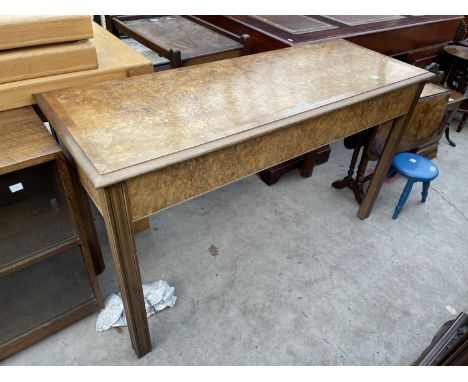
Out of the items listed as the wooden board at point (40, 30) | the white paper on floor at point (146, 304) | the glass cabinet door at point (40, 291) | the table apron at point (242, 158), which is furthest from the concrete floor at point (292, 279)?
the wooden board at point (40, 30)

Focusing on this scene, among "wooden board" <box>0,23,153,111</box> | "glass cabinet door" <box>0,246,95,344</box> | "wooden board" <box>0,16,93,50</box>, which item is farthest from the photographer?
"glass cabinet door" <box>0,246,95,344</box>

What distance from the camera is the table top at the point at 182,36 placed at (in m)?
2.28

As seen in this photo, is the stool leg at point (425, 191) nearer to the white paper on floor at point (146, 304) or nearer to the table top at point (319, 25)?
the table top at point (319, 25)

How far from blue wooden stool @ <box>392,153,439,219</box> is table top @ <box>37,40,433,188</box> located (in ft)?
2.48

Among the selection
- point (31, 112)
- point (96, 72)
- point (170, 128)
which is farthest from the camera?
point (96, 72)

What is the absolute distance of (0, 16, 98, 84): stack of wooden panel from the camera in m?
1.29

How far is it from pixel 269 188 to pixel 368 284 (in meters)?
1.03

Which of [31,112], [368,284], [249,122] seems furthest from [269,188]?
[31,112]

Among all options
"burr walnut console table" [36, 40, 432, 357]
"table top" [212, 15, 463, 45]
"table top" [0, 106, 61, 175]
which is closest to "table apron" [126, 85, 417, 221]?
"burr walnut console table" [36, 40, 432, 357]

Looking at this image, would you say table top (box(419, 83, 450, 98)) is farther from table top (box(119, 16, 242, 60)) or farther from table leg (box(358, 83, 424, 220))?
table top (box(119, 16, 242, 60))

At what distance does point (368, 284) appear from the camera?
6.92 feet

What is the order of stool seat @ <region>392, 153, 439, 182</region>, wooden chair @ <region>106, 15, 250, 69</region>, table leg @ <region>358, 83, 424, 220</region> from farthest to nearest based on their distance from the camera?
1. stool seat @ <region>392, 153, 439, 182</region>
2. wooden chair @ <region>106, 15, 250, 69</region>
3. table leg @ <region>358, 83, 424, 220</region>

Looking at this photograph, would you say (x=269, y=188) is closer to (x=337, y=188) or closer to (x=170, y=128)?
(x=337, y=188)

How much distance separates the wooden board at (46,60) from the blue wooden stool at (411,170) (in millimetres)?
2012
